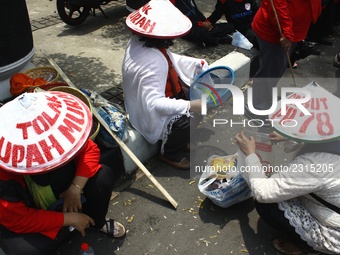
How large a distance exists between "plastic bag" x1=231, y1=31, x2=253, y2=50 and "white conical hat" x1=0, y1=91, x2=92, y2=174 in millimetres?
3679

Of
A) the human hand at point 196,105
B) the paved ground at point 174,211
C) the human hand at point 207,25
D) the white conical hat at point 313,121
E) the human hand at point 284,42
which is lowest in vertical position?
the paved ground at point 174,211

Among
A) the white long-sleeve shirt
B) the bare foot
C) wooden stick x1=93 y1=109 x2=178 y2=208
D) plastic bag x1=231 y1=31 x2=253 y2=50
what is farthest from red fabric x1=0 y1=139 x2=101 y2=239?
plastic bag x1=231 y1=31 x2=253 y2=50

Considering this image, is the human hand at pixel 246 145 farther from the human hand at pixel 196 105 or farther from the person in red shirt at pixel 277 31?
the person in red shirt at pixel 277 31

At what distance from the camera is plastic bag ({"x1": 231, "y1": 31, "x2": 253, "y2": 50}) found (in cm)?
502

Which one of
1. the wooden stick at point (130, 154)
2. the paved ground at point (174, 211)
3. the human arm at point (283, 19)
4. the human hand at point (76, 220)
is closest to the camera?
the human hand at point (76, 220)

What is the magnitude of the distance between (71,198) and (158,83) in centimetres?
131

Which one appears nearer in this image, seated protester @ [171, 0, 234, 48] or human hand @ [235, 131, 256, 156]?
human hand @ [235, 131, 256, 156]

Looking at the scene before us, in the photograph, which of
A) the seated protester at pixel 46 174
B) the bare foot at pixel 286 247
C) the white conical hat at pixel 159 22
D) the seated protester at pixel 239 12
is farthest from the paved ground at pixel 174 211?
the white conical hat at pixel 159 22

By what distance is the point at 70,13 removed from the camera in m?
5.88

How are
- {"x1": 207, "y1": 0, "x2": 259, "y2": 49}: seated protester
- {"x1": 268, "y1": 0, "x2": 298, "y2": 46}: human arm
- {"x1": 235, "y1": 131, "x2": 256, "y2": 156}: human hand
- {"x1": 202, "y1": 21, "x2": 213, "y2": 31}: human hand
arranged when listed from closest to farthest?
1. {"x1": 235, "y1": 131, "x2": 256, "y2": 156}: human hand
2. {"x1": 268, "y1": 0, "x2": 298, "y2": 46}: human arm
3. {"x1": 202, "y1": 21, "x2": 213, "y2": 31}: human hand
4. {"x1": 207, "y1": 0, "x2": 259, "y2": 49}: seated protester

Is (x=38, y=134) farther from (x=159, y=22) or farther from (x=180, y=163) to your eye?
(x=180, y=163)

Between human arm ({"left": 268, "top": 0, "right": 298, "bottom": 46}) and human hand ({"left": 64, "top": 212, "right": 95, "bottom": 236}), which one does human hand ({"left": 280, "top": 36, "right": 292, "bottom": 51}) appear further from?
human hand ({"left": 64, "top": 212, "right": 95, "bottom": 236})

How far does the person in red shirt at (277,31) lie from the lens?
10.9 ft

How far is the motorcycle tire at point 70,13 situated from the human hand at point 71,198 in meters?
4.40
